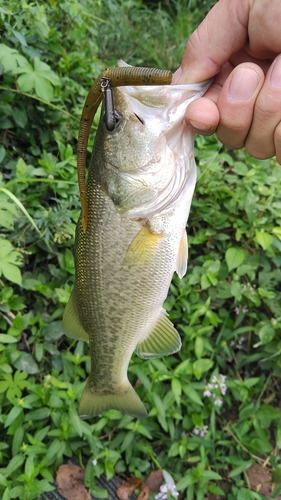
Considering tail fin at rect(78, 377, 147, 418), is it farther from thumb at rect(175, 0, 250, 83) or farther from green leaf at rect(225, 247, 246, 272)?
thumb at rect(175, 0, 250, 83)

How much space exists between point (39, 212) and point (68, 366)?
0.92m

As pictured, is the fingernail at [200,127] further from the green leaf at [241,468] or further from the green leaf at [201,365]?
the green leaf at [241,468]

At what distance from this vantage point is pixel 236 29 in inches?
59.1

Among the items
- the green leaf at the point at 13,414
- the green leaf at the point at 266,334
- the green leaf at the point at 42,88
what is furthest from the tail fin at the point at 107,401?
the green leaf at the point at 42,88

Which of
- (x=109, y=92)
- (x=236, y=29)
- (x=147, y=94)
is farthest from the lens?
(x=236, y=29)

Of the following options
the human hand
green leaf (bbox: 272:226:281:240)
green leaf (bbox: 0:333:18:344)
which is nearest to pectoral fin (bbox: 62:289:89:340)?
green leaf (bbox: 0:333:18:344)

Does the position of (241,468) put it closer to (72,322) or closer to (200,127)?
(72,322)

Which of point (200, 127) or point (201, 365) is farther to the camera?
point (201, 365)

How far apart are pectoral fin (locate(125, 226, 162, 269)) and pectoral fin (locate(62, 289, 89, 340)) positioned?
1.26ft

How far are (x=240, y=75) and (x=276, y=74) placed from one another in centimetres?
11

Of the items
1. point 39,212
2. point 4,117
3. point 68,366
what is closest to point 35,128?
point 4,117

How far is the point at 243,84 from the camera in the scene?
55.1 inches

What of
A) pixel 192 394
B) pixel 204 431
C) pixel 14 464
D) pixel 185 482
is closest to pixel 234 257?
pixel 192 394

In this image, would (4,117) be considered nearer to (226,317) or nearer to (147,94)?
(147,94)
